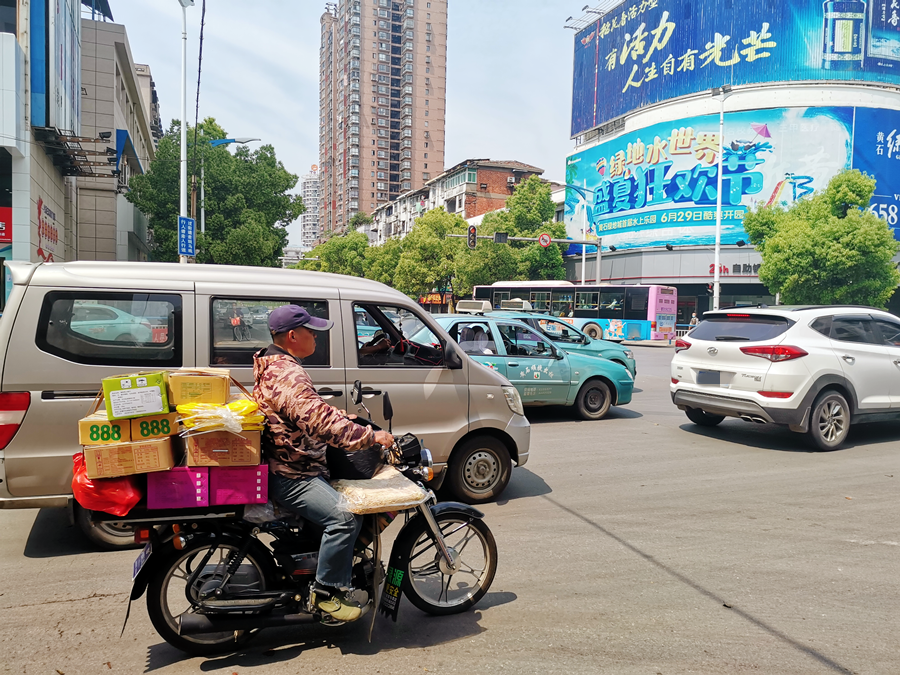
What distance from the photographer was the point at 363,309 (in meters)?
5.31

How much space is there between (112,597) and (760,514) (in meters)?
5.12

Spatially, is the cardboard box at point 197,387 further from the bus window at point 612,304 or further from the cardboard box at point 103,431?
the bus window at point 612,304

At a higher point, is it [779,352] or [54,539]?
[779,352]

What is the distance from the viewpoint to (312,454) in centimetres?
324

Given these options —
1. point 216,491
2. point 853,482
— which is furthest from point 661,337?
point 216,491

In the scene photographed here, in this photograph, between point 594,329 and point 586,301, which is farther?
point 586,301

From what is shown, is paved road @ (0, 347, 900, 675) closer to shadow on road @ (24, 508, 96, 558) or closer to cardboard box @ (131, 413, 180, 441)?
shadow on road @ (24, 508, 96, 558)

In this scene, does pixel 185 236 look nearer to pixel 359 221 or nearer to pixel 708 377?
pixel 708 377

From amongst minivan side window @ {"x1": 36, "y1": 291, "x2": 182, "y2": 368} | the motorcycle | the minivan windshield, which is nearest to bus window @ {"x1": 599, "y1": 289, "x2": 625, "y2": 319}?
the minivan windshield

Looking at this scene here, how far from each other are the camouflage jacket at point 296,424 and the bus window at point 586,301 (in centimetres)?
3087

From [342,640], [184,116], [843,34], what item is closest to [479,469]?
[342,640]

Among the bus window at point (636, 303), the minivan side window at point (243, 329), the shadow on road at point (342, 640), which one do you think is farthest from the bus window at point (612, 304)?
the shadow on road at point (342, 640)

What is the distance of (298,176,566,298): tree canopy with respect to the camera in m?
47.9

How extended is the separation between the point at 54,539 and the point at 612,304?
1181 inches
